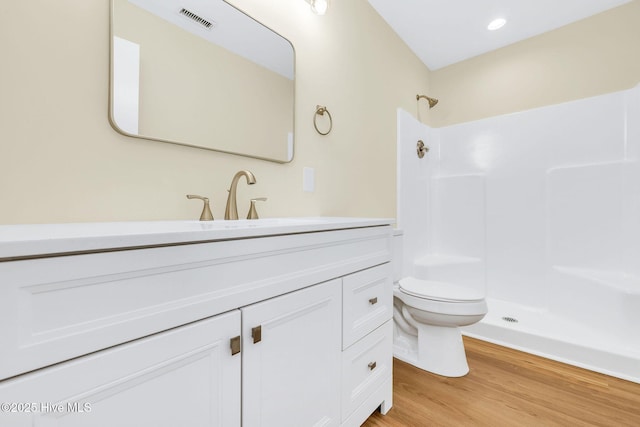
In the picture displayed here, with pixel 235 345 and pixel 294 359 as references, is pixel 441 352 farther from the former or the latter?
pixel 235 345

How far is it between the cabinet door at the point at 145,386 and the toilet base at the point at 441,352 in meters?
1.38

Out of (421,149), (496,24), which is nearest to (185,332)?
(421,149)

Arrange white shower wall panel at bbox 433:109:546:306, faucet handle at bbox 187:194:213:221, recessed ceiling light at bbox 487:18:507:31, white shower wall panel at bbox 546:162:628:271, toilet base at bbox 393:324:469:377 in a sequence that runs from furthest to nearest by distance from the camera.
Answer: white shower wall panel at bbox 433:109:546:306, recessed ceiling light at bbox 487:18:507:31, white shower wall panel at bbox 546:162:628:271, toilet base at bbox 393:324:469:377, faucet handle at bbox 187:194:213:221

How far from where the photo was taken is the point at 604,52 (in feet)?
7.00

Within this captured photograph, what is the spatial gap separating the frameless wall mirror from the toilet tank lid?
1099 millimetres

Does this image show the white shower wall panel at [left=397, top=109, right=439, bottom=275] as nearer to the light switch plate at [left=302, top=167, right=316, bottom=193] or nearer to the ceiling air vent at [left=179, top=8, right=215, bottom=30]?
the light switch plate at [left=302, top=167, right=316, bottom=193]

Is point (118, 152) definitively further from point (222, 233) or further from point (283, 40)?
Result: point (283, 40)

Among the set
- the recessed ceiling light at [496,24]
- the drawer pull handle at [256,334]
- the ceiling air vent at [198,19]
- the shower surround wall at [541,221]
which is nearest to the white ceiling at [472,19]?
the recessed ceiling light at [496,24]

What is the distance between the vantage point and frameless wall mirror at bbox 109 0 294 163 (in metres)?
0.91

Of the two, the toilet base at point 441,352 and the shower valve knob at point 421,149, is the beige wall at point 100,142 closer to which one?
the toilet base at point 441,352

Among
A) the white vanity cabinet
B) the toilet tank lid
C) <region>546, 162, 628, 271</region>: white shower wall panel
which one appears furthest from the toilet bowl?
<region>546, 162, 628, 271</region>: white shower wall panel

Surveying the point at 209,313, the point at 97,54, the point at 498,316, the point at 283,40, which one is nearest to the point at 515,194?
the point at 498,316

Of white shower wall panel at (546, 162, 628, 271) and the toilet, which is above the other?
white shower wall panel at (546, 162, 628, 271)

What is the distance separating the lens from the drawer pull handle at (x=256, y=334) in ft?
2.36
